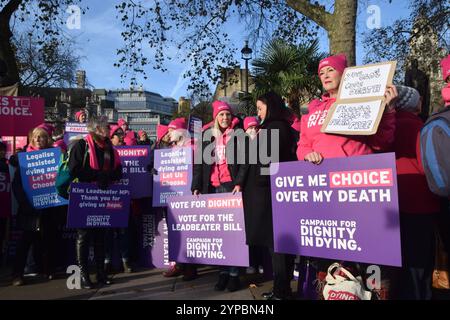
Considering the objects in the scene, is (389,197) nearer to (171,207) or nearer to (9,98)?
(171,207)

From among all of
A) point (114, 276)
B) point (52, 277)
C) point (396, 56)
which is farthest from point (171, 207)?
point (396, 56)

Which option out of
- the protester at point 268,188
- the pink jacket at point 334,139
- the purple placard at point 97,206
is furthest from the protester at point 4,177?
the pink jacket at point 334,139

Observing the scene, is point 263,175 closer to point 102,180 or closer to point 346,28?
point 102,180

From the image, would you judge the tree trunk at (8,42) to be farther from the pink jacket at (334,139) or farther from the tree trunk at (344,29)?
the pink jacket at (334,139)

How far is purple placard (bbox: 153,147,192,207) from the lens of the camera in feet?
18.8

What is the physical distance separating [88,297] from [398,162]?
3.47 meters

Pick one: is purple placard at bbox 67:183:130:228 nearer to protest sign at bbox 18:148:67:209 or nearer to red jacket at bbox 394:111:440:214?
protest sign at bbox 18:148:67:209

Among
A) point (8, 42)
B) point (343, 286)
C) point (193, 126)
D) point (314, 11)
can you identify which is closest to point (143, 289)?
point (193, 126)

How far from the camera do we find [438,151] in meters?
2.57

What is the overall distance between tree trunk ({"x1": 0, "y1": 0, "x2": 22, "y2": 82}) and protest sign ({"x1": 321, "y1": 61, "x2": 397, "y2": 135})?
34.8 ft

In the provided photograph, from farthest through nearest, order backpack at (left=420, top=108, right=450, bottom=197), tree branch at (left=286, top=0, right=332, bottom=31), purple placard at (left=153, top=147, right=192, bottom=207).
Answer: tree branch at (left=286, top=0, right=332, bottom=31) → purple placard at (left=153, top=147, right=192, bottom=207) → backpack at (left=420, top=108, right=450, bottom=197)

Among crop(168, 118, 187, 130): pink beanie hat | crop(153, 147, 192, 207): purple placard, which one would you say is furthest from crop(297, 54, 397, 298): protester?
crop(168, 118, 187, 130): pink beanie hat

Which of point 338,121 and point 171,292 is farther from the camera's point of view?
point 171,292
